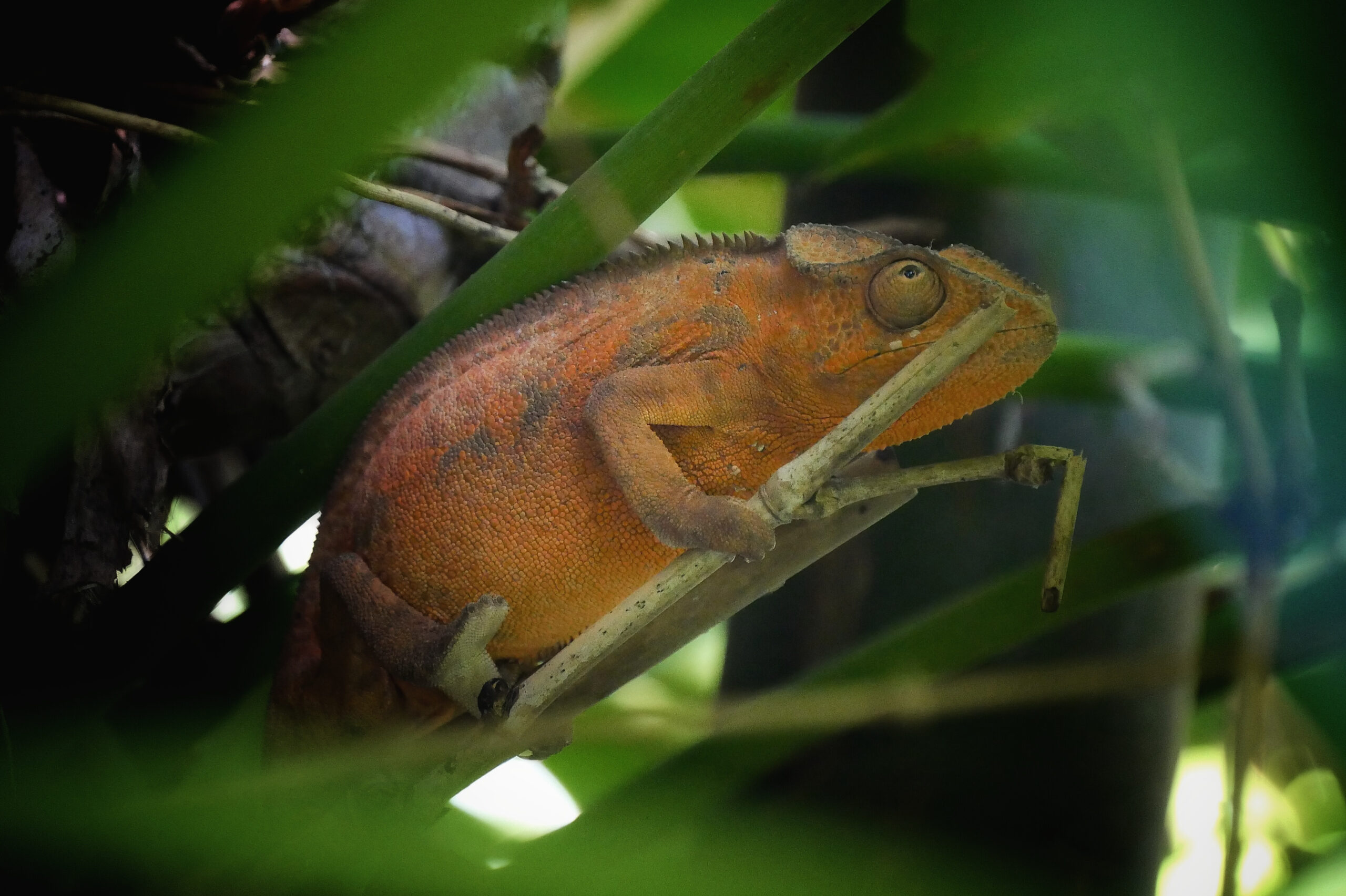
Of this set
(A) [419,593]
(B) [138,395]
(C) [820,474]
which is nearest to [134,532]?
(B) [138,395]

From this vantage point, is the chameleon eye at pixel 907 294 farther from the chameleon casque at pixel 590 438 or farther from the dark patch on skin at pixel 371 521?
the dark patch on skin at pixel 371 521

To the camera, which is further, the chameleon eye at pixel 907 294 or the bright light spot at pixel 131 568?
the bright light spot at pixel 131 568

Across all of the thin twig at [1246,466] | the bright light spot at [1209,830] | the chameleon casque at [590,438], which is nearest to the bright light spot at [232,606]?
the chameleon casque at [590,438]

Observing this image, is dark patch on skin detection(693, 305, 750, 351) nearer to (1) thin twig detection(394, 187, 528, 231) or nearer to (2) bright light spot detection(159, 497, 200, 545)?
(1) thin twig detection(394, 187, 528, 231)

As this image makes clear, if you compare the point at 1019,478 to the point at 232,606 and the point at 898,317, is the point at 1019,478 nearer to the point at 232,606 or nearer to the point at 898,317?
the point at 898,317

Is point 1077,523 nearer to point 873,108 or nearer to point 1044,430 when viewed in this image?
point 1044,430

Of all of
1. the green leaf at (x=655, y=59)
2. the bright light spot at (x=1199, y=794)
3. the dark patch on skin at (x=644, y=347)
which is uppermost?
the green leaf at (x=655, y=59)

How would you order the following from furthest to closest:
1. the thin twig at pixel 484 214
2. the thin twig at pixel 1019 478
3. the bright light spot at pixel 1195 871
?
the bright light spot at pixel 1195 871
the thin twig at pixel 484 214
the thin twig at pixel 1019 478
